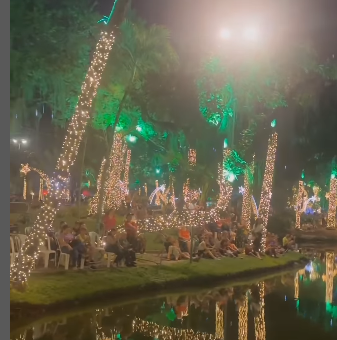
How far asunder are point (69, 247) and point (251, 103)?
38.9 feet

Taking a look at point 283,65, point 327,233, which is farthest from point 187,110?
point 327,233

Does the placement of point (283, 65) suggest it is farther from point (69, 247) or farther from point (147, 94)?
point (69, 247)

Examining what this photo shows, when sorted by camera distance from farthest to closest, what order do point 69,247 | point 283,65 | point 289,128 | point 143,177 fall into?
1. point 143,177
2. point 289,128
3. point 283,65
4. point 69,247

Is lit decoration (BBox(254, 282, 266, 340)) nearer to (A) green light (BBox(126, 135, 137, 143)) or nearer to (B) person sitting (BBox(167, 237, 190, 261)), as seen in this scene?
(B) person sitting (BBox(167, 237, 190, 261))

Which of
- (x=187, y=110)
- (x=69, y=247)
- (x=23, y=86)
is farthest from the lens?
(x=187, y=110)

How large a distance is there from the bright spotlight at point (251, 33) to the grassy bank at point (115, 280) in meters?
7.28

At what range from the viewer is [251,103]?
20.8m

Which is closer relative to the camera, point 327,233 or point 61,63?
point 61,63

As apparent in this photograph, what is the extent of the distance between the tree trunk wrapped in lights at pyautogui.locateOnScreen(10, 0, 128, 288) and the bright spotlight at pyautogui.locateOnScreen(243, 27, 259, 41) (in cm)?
602

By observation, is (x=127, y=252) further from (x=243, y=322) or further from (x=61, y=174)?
(x=243, y=322)

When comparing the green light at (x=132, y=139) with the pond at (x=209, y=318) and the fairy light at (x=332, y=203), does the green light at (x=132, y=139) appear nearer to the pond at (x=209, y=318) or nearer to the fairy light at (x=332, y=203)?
the fairy light at (x=332, y=203)

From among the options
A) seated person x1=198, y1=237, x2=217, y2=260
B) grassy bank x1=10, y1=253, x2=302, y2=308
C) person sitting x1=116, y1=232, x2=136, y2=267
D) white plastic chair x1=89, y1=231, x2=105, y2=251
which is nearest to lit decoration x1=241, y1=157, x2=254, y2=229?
seated person x1=198, y1=237, x2=217, y2=260

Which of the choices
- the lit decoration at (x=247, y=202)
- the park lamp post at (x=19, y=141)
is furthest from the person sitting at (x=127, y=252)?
the park lamp post at (x=19, y=141)

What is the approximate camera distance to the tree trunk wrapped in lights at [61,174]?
9.62 metres
